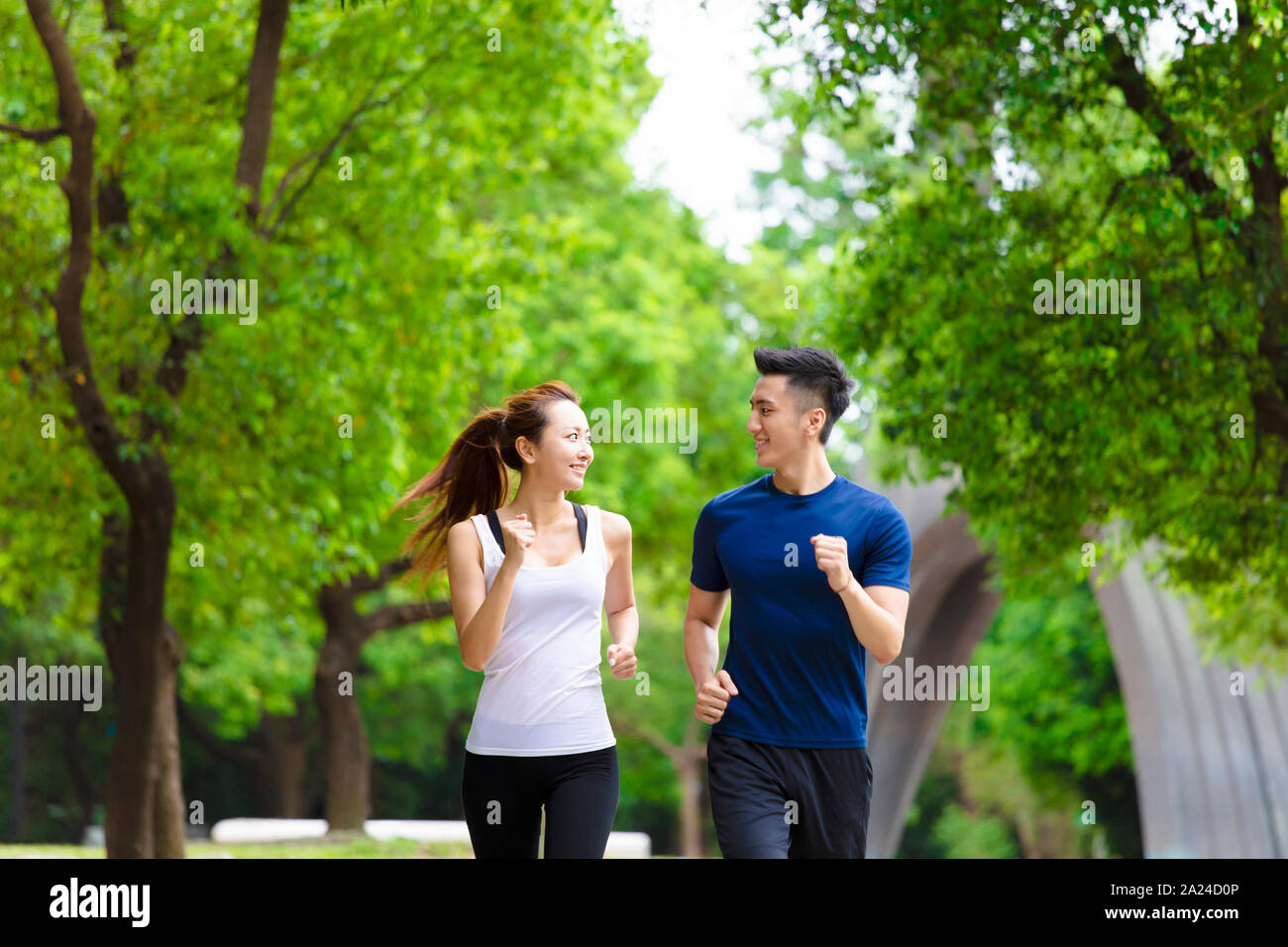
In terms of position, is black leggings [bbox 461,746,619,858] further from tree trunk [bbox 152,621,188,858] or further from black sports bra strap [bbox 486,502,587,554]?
tree trunk [bbox 152,621,188,858]

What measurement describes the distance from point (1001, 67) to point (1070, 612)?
59.7 ft

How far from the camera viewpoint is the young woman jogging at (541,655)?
4.36 meters

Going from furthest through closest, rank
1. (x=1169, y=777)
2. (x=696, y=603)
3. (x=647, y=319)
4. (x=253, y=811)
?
(x=253, y=811) → (x=647, y=319) → (x=1169, y=777) → (x=696, y=603)

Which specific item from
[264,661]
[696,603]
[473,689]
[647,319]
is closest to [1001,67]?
[696,603]

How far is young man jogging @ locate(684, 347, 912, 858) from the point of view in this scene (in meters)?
4.34

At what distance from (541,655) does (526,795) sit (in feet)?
1.41

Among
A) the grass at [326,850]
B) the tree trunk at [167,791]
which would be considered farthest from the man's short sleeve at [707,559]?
the grass at [326,850]


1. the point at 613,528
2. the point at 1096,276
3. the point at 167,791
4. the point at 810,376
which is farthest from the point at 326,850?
the point at 810,376

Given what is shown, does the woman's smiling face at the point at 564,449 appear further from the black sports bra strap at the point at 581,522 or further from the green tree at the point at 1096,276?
the green tree at the point at 1096,276

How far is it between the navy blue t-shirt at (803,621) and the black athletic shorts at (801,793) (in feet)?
0.15

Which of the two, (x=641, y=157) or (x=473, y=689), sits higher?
(x=641, y=157)

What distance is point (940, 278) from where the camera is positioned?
9141mm

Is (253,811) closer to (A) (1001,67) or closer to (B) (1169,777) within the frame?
(B) (1169,777)
